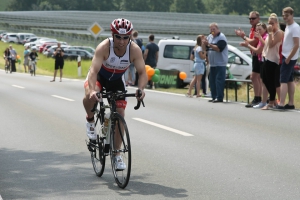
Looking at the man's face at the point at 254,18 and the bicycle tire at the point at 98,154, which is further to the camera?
the man's face at the point at 254,18

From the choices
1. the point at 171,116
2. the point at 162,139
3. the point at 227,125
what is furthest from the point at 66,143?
the point at 171,116

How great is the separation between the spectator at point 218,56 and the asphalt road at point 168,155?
3.40ft

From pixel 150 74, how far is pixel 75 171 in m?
14.9

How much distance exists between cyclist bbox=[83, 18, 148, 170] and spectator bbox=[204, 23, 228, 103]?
940 centimetres

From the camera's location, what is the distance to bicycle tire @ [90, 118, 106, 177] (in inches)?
313

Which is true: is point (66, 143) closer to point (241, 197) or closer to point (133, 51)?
point (133, 51)

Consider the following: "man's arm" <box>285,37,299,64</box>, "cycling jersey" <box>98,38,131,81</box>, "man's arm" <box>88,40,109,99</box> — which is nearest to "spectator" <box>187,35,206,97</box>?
"man's arm" <box>285,37,299,64</box>

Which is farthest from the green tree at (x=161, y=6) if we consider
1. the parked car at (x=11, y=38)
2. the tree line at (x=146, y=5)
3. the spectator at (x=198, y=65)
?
the spectator at (x=198, y=65)

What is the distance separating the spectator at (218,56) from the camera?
56.7ft

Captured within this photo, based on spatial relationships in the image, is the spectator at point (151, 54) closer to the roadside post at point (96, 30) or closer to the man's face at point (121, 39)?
the roadside post at point (96, 30)

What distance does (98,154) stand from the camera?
8.13m

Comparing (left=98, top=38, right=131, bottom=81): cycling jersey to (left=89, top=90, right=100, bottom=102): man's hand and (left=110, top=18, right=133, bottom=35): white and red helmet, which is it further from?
(left=89, top=90, right=100, bottom=102): man's hand

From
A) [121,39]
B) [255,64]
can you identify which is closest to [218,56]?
[255,64]

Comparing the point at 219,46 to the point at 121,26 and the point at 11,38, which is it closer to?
the point at 121,26
